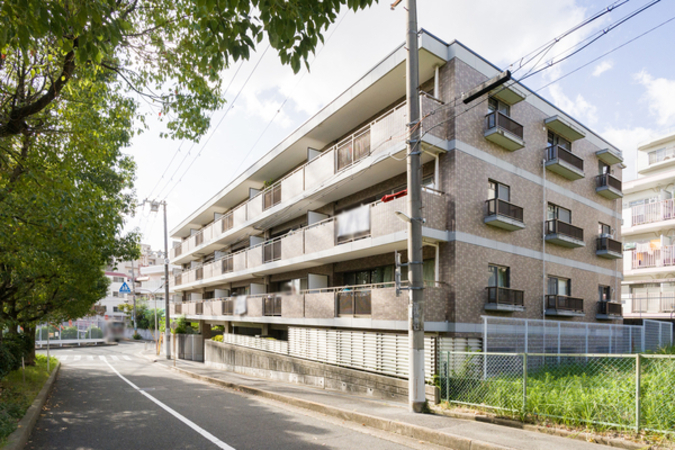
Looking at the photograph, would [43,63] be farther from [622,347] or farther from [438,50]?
[622,347]

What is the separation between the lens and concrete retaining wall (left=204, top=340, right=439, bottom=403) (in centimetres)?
1136

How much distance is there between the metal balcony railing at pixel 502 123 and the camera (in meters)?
13.3

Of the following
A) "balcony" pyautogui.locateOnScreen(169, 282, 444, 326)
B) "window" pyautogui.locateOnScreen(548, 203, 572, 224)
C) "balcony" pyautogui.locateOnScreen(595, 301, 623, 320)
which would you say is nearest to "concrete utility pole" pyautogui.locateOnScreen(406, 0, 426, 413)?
"balcony" pyautogui.locateOnScreen(169, 282, 444, 326)

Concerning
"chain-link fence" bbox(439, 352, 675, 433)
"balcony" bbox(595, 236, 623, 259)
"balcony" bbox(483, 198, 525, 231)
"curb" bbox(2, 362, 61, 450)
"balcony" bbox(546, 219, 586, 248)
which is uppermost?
"balcony" bbox(483, 198, 525, 231)

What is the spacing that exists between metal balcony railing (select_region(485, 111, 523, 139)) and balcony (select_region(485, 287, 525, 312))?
502 cm

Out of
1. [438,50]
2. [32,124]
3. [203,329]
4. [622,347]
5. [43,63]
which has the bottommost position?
[203,329]

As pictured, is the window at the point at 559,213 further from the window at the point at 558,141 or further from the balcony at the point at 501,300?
the balcony at the point at 501,300

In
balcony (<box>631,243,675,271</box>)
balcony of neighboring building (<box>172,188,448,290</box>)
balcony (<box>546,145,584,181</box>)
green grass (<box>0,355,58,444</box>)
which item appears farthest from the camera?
balcony (<box>631,243,675,271</box>)

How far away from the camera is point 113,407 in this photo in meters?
11.9

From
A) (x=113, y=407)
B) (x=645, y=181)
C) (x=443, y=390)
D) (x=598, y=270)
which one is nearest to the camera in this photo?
(x=443, y=390)

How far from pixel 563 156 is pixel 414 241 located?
967 centimetres

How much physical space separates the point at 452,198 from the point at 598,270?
33.2 feet

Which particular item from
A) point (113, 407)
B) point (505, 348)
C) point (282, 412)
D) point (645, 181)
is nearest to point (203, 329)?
point (113, 407)

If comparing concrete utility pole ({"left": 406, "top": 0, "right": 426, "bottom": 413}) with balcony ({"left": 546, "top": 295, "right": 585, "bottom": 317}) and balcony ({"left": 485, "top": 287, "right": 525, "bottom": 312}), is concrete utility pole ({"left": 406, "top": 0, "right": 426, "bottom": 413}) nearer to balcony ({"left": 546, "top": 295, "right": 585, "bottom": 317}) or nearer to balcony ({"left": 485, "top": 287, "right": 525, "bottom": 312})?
balcony ({"left": 485, "top": 287, "right": 525, "bottom": 312})
